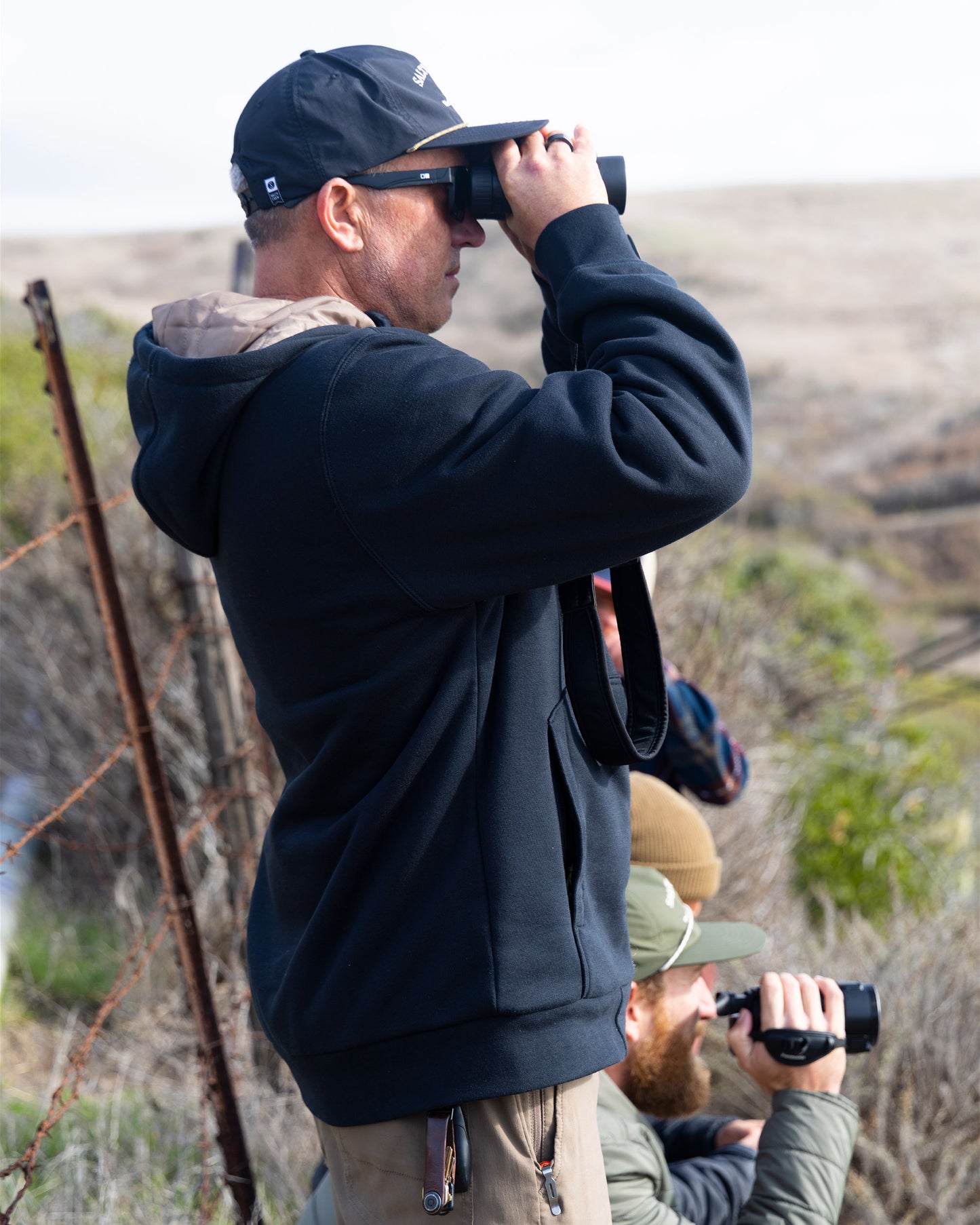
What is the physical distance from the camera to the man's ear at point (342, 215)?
132cm

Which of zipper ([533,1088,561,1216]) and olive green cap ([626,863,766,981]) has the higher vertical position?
zipper ([533,1088,561,1216])

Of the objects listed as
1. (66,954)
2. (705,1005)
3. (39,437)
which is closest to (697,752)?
(705,1005)

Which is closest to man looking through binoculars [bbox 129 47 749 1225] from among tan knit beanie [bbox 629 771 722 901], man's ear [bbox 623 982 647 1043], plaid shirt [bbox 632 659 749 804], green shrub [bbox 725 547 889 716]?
man's ear [bbox 623 982 647 1043]

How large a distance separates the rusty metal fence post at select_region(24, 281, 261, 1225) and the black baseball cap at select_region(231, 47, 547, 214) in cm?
106

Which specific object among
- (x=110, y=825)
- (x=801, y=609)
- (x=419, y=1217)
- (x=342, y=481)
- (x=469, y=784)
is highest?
(x=342, y=481)

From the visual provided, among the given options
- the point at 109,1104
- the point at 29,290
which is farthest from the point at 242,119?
the point at 109,1104

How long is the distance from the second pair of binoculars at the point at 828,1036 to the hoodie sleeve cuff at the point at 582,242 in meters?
1.20

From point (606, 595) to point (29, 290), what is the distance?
131 centimetres

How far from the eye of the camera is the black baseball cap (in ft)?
4.29

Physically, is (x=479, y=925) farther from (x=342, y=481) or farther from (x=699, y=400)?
(x=699, y=400)

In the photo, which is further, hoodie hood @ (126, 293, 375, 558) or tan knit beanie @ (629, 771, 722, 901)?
tan knit beanie @ (629, 771, 722, 901)

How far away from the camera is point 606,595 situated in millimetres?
2363

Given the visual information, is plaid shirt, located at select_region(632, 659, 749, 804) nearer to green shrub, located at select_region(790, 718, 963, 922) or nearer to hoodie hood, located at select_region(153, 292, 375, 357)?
hoodie hood, located at select_region(153, 292, 375, 357)

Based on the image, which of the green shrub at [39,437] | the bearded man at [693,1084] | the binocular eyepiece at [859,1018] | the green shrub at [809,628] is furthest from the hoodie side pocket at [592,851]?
the green shrub at [39,437]
